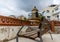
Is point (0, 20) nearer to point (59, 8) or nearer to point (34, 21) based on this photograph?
point (34, 21)

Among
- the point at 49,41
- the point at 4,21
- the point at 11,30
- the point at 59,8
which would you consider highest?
the point at 59,8

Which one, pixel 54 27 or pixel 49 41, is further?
pixel 54 27

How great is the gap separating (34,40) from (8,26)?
213 cm

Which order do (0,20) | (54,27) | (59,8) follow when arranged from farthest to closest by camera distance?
1. (59,8)
2. (54,27)
3. (0,20)

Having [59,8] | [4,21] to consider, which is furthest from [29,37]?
[59,8]

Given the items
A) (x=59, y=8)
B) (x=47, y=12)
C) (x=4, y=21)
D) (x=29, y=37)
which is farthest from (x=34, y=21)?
(x=47, y=12)

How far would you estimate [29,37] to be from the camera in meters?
10.4

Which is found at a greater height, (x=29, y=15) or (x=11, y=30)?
(x=29, y=15)

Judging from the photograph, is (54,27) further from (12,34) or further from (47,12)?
(47,12)

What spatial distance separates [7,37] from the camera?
956cm

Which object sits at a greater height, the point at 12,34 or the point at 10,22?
the point at 10,22

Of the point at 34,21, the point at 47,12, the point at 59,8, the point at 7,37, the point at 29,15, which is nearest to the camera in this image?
the point at 7,37

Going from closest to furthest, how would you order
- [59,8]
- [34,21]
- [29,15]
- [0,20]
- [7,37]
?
[0,20] → [7,37] → [34,21] → [29,15] → [59,8]

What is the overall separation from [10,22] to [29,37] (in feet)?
5.87
